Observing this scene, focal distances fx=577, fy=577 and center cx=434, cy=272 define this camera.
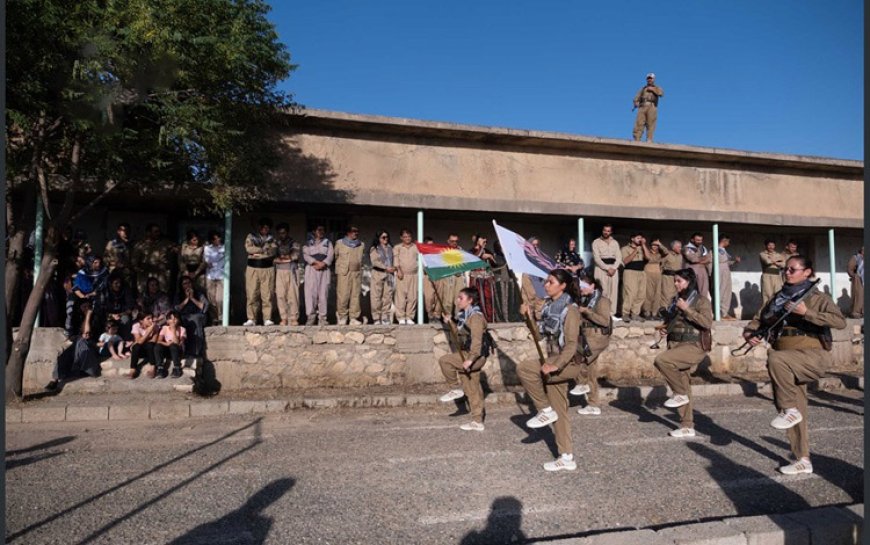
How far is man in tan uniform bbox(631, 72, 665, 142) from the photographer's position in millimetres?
15812

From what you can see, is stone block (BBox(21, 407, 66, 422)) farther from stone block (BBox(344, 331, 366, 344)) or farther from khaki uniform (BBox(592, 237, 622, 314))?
khaki uniform (BBox(592, 237, 622, 314))

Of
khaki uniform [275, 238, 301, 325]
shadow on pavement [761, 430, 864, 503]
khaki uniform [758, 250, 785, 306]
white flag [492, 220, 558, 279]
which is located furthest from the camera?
khaki uniform [758, 250, 785, 306]

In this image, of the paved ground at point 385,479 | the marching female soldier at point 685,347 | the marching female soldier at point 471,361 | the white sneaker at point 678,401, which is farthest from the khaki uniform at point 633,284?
the marching female soldier at point 471,361

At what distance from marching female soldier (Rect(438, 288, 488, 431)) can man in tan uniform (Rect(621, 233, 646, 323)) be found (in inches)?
216

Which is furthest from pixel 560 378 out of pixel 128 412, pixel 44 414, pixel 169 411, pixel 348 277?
pixel 44 414

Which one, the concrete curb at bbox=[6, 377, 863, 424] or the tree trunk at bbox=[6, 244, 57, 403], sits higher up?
the tree trunk at bbox=[6, 244, 57, 403]

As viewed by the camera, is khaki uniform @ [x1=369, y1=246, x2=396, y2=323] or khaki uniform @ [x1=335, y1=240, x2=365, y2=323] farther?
khaki uniform @ [x1=369, y1=246, x2=396, y2=323]

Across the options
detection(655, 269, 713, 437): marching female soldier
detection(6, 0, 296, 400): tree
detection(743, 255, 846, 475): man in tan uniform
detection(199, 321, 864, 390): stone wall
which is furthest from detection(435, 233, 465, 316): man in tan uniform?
detection(743, 255, 846, 475): man in tan uniform

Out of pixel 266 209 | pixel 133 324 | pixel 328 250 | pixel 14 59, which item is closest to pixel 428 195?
pixel 328 250

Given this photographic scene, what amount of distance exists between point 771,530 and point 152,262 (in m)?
10.4

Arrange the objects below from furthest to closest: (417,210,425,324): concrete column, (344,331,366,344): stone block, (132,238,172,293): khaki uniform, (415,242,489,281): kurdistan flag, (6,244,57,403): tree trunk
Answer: (417,210,425,324): concrete column < (132,238,172,293): khaki uniform < (344,331,366,344): stone block < (6,244,57,403): tree trunk < (415,242,489,281): kurdistan flag

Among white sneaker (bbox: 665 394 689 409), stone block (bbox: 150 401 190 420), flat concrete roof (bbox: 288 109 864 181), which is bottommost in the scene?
stone block (bbox: 150 401 190 420)

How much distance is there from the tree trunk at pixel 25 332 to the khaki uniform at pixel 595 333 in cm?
843

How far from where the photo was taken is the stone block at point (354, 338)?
10602 millimetres
